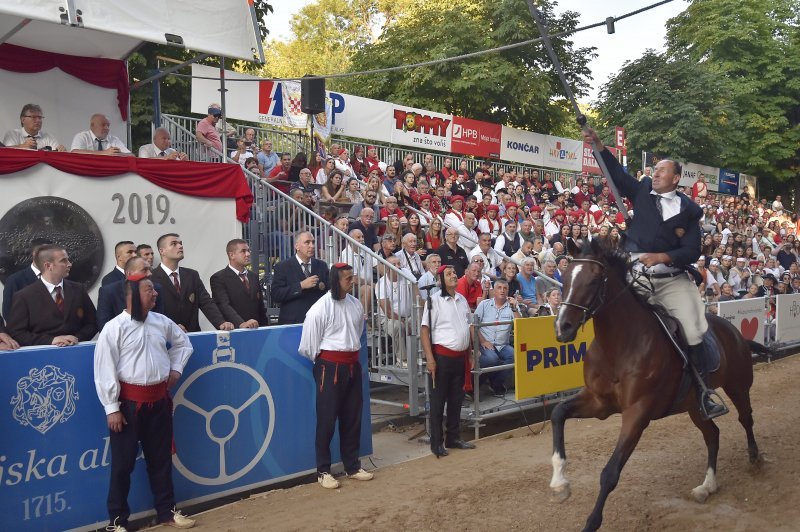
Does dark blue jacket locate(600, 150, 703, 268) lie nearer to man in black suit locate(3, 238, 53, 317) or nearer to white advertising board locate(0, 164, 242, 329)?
man in black suit locate(3, 238, 53, 317)

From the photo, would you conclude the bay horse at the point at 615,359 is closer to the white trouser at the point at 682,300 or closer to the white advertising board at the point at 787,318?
Answer: the white trouser at the point at 682,300

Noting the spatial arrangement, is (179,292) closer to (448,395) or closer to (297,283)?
(297,283)

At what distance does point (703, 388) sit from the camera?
6902 millimetres

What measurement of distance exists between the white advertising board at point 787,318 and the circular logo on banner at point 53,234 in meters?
15.0

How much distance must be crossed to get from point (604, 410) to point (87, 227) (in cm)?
697

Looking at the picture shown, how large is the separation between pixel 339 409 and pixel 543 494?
2.36 metres

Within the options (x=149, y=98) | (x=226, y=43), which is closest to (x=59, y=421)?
(x=226, y=43)

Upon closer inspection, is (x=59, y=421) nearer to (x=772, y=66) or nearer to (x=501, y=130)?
(x=501, y=130)

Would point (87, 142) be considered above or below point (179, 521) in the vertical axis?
above

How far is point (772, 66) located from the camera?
41.4 m

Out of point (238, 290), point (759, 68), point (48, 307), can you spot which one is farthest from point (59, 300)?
point (759, 68)

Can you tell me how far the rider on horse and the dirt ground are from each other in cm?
101

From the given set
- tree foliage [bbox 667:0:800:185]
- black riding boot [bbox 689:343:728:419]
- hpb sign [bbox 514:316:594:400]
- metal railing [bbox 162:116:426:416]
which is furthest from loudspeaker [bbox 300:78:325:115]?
tree foliage [bbox 667:0:800:185]

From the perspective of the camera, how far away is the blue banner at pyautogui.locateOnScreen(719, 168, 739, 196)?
125 ft
